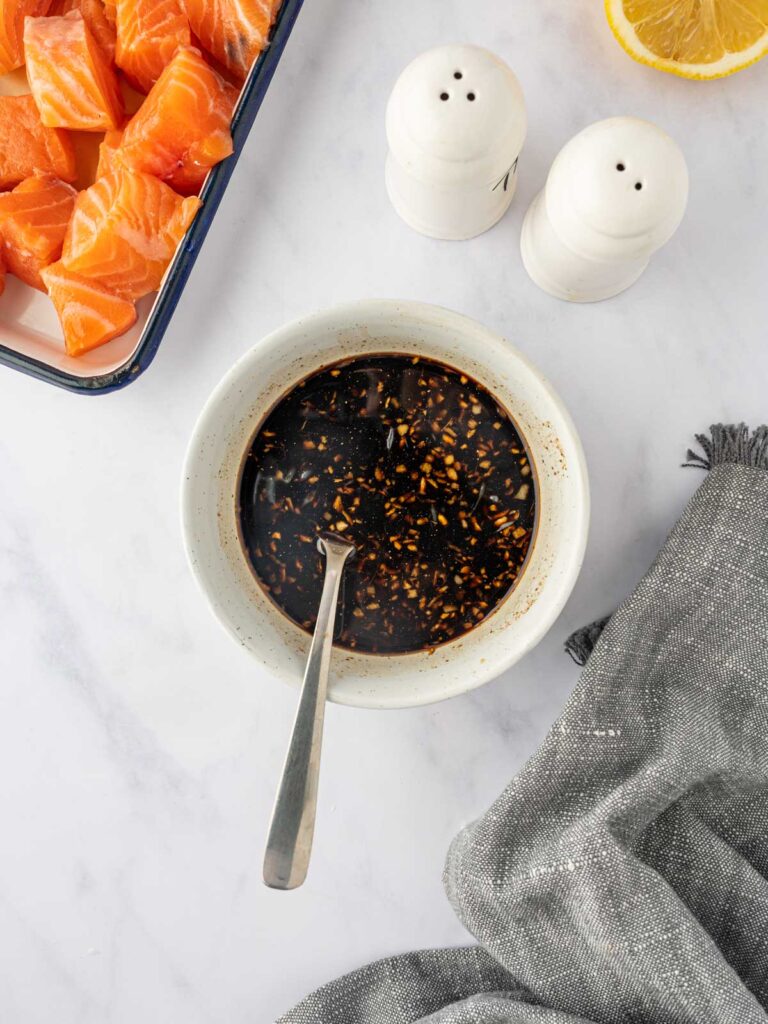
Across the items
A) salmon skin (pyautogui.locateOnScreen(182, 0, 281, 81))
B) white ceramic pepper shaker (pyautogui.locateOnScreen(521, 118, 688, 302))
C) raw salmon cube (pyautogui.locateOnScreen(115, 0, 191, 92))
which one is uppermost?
white ceramic pepper shaker (pyautogui.locateOnScreen(521, 118, 688, 302))

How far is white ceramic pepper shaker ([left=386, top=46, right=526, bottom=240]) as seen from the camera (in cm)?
83

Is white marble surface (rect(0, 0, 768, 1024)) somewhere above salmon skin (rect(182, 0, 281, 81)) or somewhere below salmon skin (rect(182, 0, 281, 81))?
below

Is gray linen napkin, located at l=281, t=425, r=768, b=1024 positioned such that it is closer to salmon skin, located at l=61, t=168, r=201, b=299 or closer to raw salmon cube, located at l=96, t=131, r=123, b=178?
salmon skin, located at l=61, t=168, r=201, b=299

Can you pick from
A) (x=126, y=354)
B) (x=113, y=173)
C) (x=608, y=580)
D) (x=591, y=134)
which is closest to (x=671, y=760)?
(x=608, y=580)

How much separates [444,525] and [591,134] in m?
0.42

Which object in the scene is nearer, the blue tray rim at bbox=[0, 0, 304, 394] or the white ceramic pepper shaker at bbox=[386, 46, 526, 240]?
the white ceramic pepper shaker at bbox=[386, 46, 526, 240]

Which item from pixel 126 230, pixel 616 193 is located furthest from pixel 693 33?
pixel 126 230

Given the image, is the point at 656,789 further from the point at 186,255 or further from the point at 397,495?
the point at 186,255

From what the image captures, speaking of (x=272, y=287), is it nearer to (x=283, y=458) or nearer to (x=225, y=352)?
(x=225, y=352)

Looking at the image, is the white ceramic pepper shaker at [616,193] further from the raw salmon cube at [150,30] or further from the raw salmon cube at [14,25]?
the raw salmon cube at [14,25]

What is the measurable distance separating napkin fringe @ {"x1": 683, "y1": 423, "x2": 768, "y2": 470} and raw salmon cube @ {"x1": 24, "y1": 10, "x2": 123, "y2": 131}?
780mm

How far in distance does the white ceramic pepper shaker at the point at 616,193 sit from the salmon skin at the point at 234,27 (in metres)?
0.36

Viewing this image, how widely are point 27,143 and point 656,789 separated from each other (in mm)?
1015

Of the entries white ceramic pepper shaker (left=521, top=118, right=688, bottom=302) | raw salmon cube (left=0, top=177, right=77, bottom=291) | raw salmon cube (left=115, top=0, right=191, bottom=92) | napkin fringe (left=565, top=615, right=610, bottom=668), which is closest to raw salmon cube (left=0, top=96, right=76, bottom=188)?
raw salmon cube (left=0, top=177, right=77, bottom=291)
